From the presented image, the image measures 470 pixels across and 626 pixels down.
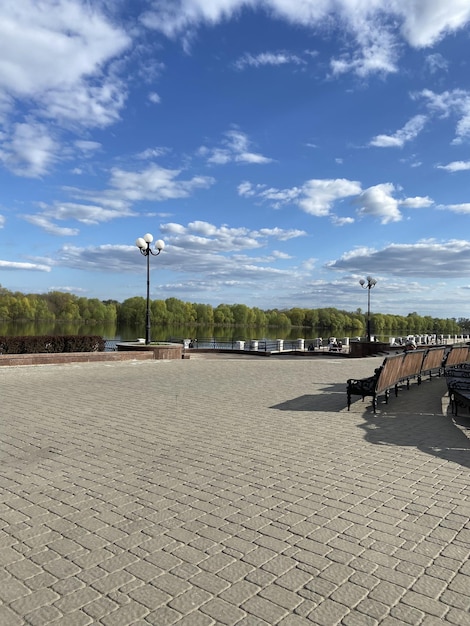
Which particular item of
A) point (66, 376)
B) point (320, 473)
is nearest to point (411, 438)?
point (320, 473)

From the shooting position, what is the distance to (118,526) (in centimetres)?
342

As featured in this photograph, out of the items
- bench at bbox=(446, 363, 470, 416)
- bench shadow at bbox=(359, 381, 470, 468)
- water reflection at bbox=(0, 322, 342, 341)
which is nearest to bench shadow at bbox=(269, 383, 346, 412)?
bench shadow at bbox=(359, 381, 470, 468)

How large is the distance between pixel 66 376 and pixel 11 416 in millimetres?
5094

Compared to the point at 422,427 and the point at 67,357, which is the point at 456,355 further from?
the point at 67,357

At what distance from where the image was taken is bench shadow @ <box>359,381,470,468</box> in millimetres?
5621

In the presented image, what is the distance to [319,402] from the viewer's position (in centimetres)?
888

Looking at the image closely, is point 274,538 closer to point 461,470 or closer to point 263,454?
point 263,454

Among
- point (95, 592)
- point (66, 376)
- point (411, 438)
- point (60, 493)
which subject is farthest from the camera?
point (66, 376)

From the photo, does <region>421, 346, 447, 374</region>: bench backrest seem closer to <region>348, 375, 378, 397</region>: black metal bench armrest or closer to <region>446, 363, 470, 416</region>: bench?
<region>446, 363, 470, 416</region>: bench

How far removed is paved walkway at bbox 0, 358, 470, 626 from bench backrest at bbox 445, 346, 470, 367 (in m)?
4.87

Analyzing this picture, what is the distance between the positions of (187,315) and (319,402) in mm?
90412

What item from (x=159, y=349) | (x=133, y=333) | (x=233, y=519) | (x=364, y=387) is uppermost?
(x=133, y=333)

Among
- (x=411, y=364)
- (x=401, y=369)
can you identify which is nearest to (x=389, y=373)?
(x=401, y=369)

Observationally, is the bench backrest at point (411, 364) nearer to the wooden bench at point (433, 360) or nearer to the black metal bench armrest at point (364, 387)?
the wooden bench at point (433, 360)
